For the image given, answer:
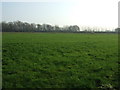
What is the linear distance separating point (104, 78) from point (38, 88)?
3.55 meters

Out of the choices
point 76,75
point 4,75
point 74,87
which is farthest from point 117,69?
point 4,75

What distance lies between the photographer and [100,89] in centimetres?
Answer: 664

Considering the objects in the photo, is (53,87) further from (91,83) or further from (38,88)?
(91,83)

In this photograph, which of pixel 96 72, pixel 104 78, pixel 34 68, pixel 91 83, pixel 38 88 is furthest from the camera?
pixel 34 68

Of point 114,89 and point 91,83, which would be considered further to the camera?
point 91,83

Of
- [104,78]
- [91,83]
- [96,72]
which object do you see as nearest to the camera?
[91,83]

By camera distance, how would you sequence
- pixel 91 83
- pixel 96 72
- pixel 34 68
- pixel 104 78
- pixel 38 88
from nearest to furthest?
pixel 38 88
pixel 91 83
pixel 104 78
pixel 96 72
pixel 34 68

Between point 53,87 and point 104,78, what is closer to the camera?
point 53,87

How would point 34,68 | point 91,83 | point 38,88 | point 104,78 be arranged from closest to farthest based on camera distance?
1. point 38,88
2. point 91,83
3. point 104,78
4. point 34,68

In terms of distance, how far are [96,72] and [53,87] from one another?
3.29 metres

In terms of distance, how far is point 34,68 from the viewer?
9.48 m

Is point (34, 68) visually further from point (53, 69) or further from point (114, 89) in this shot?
point (114, 89)

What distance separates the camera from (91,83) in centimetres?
723

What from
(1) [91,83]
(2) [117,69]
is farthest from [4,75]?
(2) [117,69]
